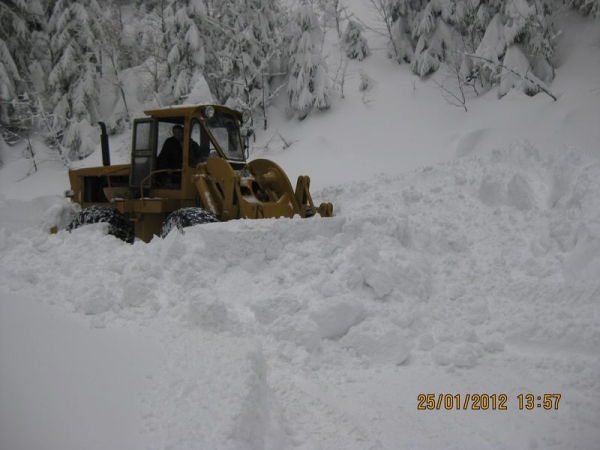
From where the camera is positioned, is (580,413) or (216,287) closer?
(580,413)

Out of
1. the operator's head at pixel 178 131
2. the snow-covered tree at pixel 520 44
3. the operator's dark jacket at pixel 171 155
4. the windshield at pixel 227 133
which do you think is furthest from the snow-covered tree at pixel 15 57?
the snow-covered tree at pixel 520 44

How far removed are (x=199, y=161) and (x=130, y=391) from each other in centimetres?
486

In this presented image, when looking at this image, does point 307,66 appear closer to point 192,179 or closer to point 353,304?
point 192,179

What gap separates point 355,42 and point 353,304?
15246 mm

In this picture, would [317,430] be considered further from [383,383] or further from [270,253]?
[270,253]

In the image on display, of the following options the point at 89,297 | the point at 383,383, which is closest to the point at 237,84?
the point at 89,297

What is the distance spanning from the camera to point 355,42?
1753cm

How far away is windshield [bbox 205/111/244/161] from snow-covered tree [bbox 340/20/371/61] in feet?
36.8

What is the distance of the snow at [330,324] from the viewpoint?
9.14ft

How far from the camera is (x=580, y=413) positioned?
10.3ft

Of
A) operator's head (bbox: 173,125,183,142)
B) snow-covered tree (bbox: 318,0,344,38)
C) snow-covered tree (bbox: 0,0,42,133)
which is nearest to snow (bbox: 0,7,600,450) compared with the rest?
operator's head (bbox: 173,125,183,142)

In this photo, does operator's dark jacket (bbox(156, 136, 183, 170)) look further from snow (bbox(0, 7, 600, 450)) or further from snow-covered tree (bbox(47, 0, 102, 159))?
snow-covered tree (bbox(47, 0, 102, 159))
